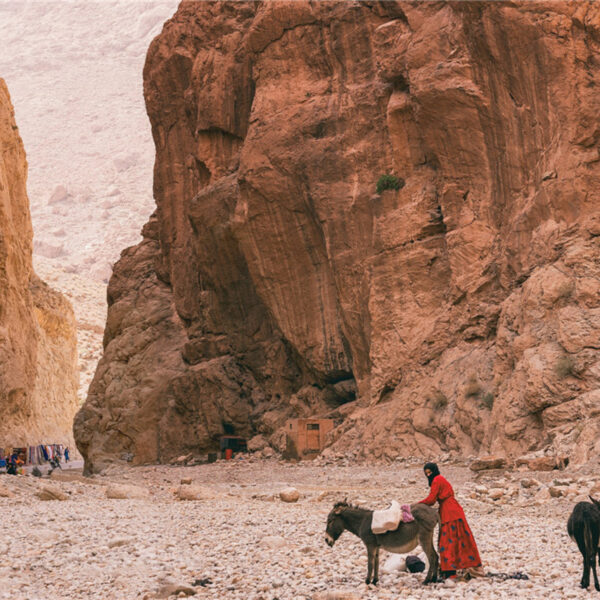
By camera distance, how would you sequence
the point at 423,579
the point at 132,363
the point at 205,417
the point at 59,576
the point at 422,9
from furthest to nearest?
the point at 132,363 < the point at 205,417 < the point at 422,9 < the point at 59,576 < the point at 423,579

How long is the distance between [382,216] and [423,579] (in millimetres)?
21902

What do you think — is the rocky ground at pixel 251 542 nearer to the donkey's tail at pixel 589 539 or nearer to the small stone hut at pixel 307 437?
the donkey's tail at pixel 589 539

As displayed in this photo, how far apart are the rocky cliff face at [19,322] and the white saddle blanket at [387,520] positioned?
122ft

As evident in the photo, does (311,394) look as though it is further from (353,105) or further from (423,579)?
(423,579)

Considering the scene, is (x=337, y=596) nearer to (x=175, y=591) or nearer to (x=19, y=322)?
(x=175, y=591)

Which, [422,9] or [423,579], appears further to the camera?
[422,9]

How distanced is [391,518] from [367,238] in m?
23.5

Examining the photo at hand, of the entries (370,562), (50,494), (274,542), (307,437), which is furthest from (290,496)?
(307,437)

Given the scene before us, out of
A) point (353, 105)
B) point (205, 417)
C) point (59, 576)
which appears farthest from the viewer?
point (205, 417)

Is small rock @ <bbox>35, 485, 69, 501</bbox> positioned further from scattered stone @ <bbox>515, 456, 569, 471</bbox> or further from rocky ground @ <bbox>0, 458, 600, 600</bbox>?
scattered stone @ <bbox>515, 456, 569, 471</bbox>

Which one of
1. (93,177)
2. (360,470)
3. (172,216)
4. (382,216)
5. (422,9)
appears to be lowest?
(360,470)

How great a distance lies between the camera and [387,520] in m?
8.45

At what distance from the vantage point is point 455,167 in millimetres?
27547

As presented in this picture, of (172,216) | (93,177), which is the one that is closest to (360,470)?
(172,216)
